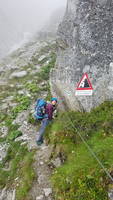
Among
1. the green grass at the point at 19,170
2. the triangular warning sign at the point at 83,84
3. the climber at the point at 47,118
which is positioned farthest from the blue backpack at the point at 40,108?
the triangular warning sign at the point at 83,84

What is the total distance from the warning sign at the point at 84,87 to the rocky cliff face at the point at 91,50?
1.05 meters

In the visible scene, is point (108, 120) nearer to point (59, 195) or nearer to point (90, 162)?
point (90, 162)

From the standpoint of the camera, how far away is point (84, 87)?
415 inches

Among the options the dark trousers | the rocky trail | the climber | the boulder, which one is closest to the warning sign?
the climber

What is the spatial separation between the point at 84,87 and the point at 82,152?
10.1 feet

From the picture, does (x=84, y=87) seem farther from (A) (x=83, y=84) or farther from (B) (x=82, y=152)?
(B) (x=82, y=152)

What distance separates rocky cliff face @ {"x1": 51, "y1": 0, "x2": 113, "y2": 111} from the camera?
11203 millimetres

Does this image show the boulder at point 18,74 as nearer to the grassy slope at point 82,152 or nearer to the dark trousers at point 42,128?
the dark trousers at point 42,128

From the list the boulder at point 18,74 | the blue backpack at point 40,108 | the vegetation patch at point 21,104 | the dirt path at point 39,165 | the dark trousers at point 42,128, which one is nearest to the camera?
the dirt path at point 39,165

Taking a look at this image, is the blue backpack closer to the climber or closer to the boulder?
the climber

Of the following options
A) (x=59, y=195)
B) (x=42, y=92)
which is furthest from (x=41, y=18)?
(x=59, y=195)

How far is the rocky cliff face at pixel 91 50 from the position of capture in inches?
441

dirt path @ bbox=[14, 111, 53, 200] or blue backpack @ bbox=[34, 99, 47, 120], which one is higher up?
blue backpack @ bbox=[34, 99, 47, 120]

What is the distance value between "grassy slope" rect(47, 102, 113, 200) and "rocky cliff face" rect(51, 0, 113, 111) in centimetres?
89
